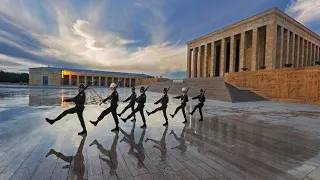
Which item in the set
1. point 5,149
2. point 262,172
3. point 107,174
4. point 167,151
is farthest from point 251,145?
point 5,149

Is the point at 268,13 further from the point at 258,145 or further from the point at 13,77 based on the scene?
the point at 13,77

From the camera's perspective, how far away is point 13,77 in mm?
74750

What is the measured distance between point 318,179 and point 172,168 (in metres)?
2.48

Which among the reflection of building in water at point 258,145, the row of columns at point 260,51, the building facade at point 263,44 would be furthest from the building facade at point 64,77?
the reflection of building in water at point 258,145

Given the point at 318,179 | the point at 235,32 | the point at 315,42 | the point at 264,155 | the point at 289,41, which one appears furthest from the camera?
the point at 315,42

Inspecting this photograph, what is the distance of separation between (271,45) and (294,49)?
29.0ft

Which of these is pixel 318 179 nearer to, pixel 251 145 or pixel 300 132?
pixel 251 145

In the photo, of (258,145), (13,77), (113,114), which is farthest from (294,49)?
(13,77)

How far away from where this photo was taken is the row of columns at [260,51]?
27.5m

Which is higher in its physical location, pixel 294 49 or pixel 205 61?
pixel 294 49

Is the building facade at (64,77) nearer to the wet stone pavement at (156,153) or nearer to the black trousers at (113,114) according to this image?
the black trousers at (113,114)

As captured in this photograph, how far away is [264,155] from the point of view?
388 centimetres

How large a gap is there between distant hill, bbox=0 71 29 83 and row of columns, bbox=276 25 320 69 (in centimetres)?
9539

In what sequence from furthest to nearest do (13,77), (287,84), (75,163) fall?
(13,77) < (287,84) < (75,163)
